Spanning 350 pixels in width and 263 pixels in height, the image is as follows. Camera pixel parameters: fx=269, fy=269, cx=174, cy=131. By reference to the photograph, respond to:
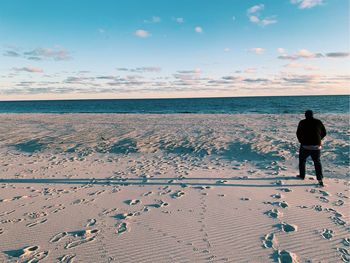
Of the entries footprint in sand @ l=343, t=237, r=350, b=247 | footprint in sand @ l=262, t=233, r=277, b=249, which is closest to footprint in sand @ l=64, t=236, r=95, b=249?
footprint in sand @ l=262, t=233, r=277, b=249

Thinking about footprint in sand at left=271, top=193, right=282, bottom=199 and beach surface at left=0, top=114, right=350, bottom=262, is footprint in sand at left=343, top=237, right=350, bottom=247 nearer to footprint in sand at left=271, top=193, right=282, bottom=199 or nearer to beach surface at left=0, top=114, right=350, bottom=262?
beach surface at left=0, top=114, right=350, bottom=262

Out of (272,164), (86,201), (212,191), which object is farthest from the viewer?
(272,164)

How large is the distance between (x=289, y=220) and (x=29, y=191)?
19.8ft

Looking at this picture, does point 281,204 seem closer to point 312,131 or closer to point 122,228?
point 312,131

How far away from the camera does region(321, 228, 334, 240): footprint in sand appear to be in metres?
4.28

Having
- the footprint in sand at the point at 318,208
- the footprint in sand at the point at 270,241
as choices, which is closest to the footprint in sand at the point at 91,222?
the footprint in sand at the point at 270,241

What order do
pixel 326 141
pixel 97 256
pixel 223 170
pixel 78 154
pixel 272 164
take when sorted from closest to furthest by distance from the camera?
1. pixel 97 256
2. pixel 223 170
3. pixel 272 164
4. pixel 78 154
5. pixel 326 141

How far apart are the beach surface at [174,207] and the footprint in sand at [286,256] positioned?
0.06 ft

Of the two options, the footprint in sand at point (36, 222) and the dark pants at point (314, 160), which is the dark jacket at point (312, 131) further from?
the footprint in sand at point (36, 222)

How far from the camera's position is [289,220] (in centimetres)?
490

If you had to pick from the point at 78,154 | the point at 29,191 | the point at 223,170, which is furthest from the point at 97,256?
the point at 78,154

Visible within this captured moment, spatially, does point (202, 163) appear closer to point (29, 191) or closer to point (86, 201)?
point (86, 201)

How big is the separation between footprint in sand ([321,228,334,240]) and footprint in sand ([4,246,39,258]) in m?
4.50

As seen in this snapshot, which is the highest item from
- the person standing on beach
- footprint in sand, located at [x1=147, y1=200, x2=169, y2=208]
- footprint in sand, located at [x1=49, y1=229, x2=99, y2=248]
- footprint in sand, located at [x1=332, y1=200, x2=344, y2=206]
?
the person standing on beach
